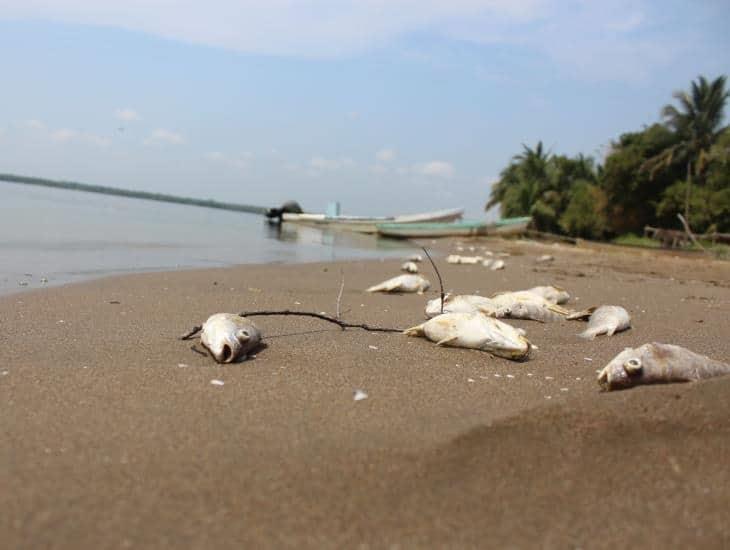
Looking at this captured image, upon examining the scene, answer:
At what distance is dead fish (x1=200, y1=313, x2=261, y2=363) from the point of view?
11.8 ft

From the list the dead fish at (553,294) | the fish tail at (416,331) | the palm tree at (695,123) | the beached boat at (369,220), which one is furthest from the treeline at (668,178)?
the fish tail at (416,331)

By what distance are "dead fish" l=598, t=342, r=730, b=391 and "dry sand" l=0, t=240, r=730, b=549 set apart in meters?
0.27

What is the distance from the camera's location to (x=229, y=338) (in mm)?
3627

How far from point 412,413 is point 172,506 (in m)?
1.22

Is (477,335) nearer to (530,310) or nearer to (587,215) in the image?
(530,310)

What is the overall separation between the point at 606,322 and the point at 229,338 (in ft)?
10.9

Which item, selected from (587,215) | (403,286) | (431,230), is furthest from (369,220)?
(403,286)

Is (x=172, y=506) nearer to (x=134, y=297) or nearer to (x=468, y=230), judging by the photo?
(x=134, y=297)

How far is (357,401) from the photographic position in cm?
292

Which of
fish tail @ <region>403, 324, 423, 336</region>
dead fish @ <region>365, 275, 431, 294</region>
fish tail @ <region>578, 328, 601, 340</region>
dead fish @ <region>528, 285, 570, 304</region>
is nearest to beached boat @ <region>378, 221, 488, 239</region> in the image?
dead fish @ <region>365, 275, 431, 294</region>

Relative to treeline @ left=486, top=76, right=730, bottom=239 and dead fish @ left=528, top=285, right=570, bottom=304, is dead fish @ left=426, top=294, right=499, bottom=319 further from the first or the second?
treeline @ left=486, top=76, right=730, bottom=239

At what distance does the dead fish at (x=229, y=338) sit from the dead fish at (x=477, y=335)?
1.25m

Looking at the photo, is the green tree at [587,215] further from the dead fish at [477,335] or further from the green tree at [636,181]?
the dead fish at [477,335]

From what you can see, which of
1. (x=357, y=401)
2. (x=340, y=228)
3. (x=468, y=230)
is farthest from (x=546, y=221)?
(x=357, y=401)
